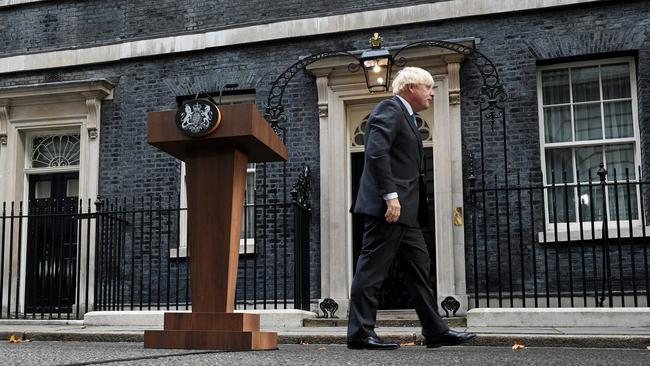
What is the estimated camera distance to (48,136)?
482 inches

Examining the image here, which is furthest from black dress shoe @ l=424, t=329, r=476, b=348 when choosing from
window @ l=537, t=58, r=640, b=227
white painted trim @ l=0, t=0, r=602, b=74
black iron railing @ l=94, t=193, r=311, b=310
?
white painted trim @ l=0, t=0, r=602, b=74

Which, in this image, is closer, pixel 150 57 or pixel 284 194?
pixel 284 194

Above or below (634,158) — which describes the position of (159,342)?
below

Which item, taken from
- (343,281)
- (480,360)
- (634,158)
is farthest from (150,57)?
(480,360)

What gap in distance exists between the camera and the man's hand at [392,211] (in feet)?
16.0

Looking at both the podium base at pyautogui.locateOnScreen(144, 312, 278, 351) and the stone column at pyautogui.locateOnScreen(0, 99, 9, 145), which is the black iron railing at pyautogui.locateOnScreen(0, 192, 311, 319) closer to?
the stone column at pyautogui.locateOnScreen(0, 99, 9, 145)

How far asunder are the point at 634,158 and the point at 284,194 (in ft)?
13.9

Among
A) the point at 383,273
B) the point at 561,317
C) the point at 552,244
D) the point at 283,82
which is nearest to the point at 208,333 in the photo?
the point at 383,273

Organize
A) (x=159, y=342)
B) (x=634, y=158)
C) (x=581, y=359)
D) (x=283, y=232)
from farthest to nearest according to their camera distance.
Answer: (x=283, y=232) < (x=634, y=158) < (x=159, y=342) < (x=581, y=359)

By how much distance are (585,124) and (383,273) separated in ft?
19.9

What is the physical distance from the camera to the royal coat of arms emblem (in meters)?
4.98

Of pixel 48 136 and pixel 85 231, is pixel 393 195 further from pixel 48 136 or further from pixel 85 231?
pixel 48 136

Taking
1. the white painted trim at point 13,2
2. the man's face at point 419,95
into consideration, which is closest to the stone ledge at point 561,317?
the man's face at point 419,95

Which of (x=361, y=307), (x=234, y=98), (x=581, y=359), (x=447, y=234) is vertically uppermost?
(x=234, y=98)
